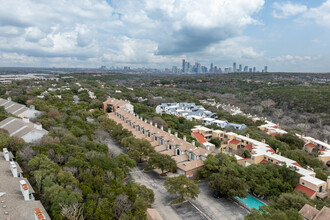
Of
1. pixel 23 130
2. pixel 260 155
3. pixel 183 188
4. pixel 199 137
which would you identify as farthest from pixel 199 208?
pixel 23 130

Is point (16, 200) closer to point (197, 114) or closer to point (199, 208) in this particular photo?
point (199, 208)

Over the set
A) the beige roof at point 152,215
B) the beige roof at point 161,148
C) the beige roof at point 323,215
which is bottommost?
the beige roof at point 152,215

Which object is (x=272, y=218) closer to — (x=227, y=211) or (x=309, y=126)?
(x=227, y=211)

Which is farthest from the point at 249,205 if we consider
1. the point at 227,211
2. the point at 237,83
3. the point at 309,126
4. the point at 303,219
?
the point at 237,83

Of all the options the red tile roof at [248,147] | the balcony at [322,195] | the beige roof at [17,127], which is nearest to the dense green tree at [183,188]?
the balcony at [322,195]

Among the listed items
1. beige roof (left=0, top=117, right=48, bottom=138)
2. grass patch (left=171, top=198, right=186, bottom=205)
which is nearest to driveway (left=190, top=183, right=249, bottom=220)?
grass patch (left=171, top=198, right=186, bottom=205)

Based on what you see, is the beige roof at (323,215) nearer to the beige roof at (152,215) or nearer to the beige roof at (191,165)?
the beige roof at (191,165)

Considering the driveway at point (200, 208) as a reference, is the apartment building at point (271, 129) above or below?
above
